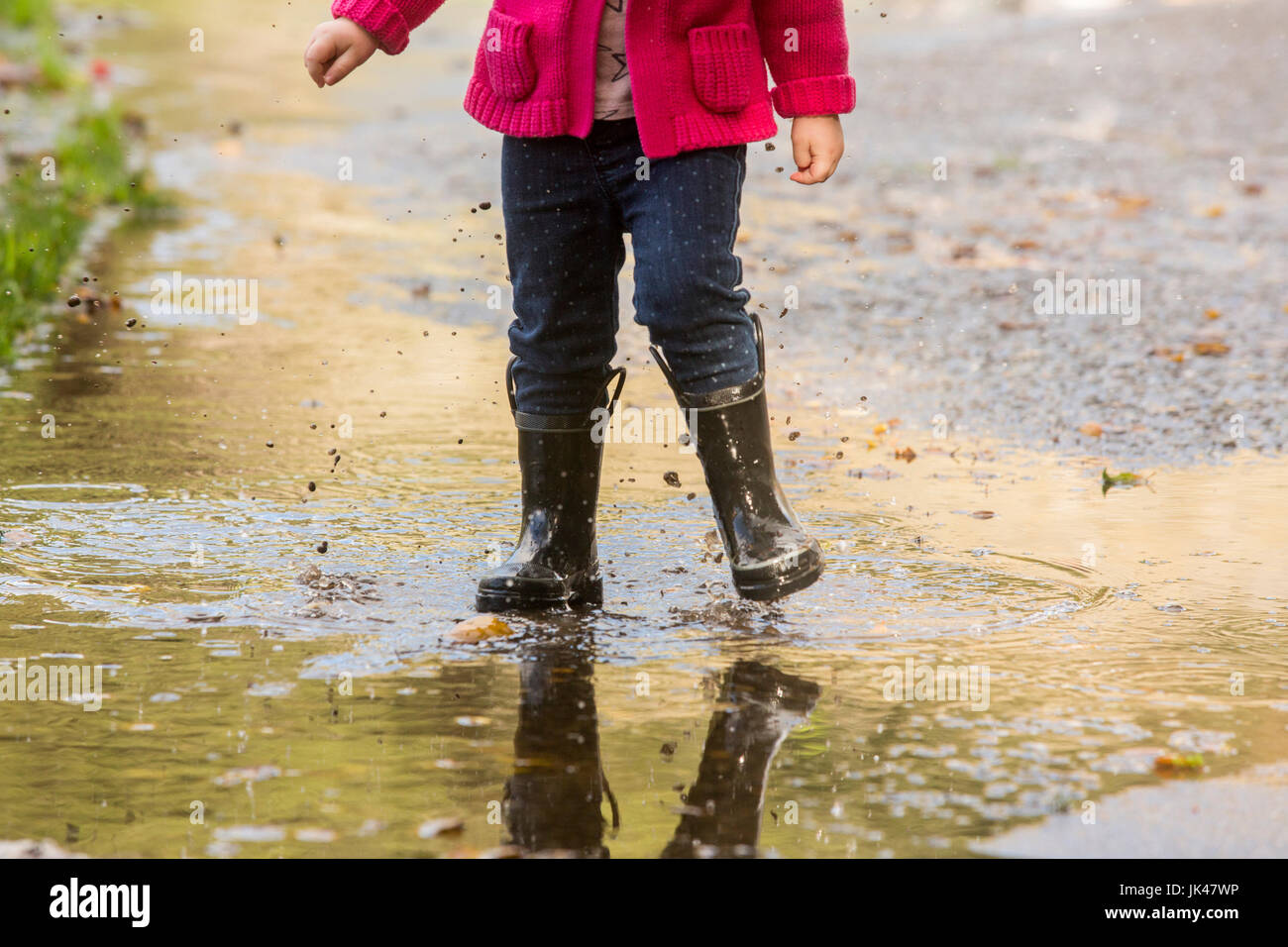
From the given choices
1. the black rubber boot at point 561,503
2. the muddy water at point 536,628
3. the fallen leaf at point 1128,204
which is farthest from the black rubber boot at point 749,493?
the fallen leaf at point 1128,204

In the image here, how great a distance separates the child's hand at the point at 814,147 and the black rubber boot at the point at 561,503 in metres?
0.55

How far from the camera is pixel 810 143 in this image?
342cm

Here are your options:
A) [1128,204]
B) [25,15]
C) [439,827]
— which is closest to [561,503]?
[439,827]

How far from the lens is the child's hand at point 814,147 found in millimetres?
3418

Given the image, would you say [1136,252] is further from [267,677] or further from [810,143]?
[267,677]

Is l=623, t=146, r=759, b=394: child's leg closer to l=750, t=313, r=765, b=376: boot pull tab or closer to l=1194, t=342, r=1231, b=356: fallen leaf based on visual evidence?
l=750, t=313, r=765, b=376: boot pull tab

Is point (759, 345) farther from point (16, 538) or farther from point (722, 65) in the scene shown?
point (16, 538)

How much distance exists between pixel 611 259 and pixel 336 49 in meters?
0.68

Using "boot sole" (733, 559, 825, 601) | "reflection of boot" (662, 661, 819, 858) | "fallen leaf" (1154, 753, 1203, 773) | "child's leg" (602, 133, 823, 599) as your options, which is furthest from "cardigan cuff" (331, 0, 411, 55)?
"fallen leaf" (1154, 753, 1203, 773)

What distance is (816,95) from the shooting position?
340 centimetres

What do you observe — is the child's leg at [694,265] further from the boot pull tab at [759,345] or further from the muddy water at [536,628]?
the muddy water at [536,628]

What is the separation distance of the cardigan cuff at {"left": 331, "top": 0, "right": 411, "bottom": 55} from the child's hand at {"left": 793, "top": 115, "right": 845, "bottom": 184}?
80 cm
